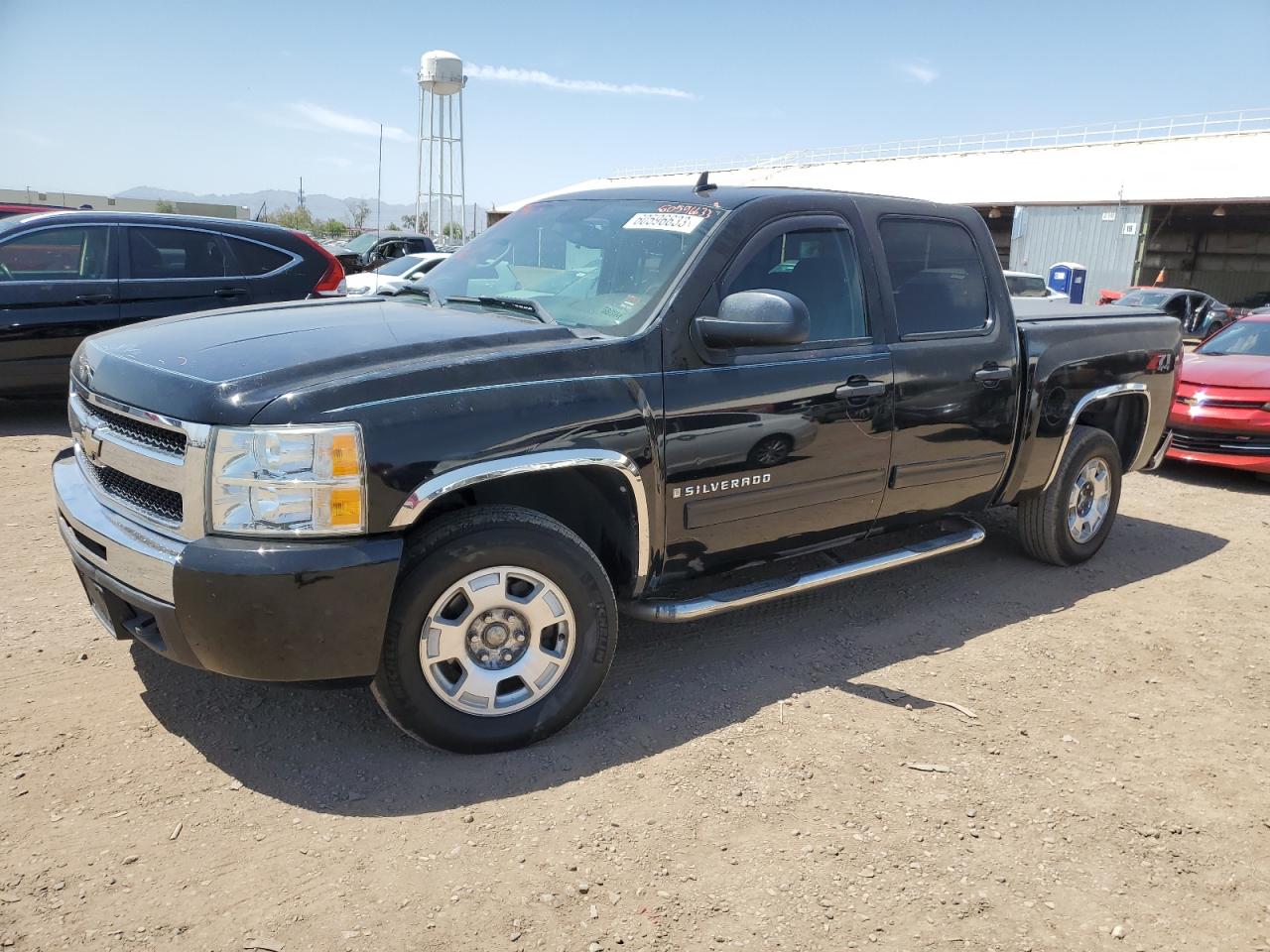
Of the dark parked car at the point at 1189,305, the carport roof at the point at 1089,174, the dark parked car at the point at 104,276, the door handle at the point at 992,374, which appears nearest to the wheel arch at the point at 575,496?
the door handle at the point at 992,374

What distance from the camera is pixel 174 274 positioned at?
8.18 m

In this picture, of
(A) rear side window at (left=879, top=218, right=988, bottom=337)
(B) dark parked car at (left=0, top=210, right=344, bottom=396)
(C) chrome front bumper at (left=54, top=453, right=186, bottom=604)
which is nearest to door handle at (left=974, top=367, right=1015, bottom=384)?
(A) rear side window at (left=879, top=218, right=988, bottom=337)

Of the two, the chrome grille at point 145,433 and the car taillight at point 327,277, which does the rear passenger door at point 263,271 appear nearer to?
the car taillight at point 327,277

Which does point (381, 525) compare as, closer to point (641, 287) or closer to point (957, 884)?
point (641, 287)

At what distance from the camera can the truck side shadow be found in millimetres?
3115

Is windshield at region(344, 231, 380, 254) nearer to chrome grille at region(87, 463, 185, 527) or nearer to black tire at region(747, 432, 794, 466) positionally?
chrome grille at region(87, 463, 185, 527)

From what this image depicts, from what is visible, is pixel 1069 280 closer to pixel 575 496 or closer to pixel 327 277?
pixel 327 277

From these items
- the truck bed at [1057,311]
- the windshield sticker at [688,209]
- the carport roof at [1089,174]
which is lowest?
the truck bed at [1057,311]

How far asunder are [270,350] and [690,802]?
1992mm

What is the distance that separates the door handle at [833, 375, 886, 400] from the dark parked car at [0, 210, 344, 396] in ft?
17.0

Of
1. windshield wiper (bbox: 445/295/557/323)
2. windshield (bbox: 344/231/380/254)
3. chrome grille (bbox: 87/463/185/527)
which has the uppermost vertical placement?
windshield (bbox: 344/231/380/254)

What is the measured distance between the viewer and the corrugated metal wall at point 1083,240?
106 ft

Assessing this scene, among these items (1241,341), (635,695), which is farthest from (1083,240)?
(635,695)

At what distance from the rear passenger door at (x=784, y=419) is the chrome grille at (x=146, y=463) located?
5.13 ft
